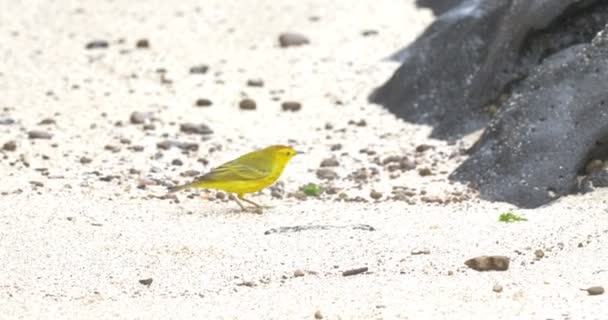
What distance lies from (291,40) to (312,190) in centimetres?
504

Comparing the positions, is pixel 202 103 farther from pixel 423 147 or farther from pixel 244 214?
pixel 244 214

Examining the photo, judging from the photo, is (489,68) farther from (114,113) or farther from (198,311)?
(198,311)

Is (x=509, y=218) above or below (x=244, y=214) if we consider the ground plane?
above

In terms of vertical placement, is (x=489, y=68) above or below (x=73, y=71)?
above

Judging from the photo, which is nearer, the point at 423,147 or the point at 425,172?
the point at 425,172

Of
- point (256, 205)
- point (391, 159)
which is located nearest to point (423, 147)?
point (391, 159)

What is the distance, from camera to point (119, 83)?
43.9 feet

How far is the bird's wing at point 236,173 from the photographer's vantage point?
29.9 feet

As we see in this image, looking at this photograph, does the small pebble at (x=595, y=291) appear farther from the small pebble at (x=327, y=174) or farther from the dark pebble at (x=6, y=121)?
the dark pebble at (x=6, y=121)

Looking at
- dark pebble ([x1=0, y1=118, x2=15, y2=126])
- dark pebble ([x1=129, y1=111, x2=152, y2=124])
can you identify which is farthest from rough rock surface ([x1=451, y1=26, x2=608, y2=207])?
dark pebble ([x1=0, y1=118, x2=15, y2=126])

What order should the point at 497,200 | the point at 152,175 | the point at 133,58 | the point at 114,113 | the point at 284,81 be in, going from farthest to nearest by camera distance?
the point at 133,58 → the point at 284,81 → the point at 114,113 → the point at 152,175 → the point at 497,200

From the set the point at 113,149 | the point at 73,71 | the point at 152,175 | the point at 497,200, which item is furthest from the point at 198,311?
the point at 73,71

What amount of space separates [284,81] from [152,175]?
3322mm

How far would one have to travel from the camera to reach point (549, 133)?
909 centimetres
